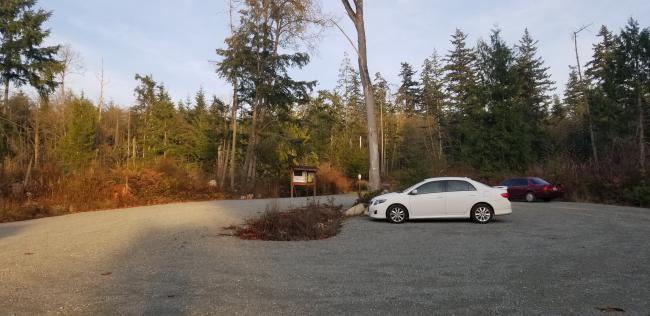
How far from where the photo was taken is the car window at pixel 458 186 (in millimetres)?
13609

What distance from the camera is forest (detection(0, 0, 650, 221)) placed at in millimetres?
23219

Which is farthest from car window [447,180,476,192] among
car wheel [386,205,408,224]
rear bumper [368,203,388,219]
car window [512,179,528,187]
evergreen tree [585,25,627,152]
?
evergreen tree [585,25,627,152]

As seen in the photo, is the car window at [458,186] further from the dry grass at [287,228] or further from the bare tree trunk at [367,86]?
the bare tree trunk at [367,86]

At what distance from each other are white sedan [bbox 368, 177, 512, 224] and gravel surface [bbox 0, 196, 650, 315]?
1.36m

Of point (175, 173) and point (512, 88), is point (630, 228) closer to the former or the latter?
point (175, 173)

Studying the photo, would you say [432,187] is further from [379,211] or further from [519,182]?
[519,182]

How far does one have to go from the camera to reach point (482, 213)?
531 inches

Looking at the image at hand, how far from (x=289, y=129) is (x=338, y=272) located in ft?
112

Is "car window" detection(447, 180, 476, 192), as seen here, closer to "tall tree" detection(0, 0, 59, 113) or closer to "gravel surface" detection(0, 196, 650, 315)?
"gravel surface" detection(0, 196, 650, 315)

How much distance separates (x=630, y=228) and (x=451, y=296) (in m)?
9.29

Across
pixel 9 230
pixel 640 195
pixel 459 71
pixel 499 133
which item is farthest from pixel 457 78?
pixel 9 230

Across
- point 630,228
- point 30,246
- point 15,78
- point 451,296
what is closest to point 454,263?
point 451,296

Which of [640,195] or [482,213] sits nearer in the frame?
[482,213]

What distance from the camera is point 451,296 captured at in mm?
5477
